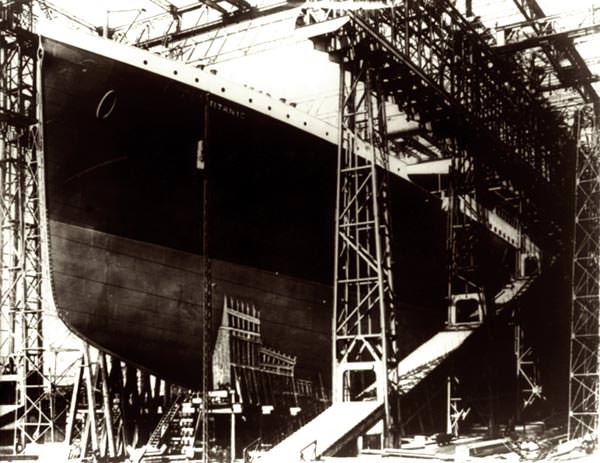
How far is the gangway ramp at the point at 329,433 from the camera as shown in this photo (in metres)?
10.7

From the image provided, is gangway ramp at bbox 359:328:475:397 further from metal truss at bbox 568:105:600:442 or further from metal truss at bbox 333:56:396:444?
metal truss at bbox 568:105:600:442

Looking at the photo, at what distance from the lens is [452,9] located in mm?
18438

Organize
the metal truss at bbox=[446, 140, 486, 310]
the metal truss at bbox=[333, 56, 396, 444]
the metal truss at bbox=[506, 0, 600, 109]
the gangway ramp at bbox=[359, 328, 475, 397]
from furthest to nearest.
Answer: the metal truss at bbox=[506, 0, 600, 109]
the metal truss at bbox=[446, 140, 486, 310]
the gangway ramp at bbox=[359, 328, 475, 397]
the metal truss at bbox=[333, 56, 396, 444]

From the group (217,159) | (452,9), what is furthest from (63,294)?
(452,9)

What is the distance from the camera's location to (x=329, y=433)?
11.4 meters

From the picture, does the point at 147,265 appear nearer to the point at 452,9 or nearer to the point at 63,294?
the point at 63,294

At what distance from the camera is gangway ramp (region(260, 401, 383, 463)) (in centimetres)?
1066

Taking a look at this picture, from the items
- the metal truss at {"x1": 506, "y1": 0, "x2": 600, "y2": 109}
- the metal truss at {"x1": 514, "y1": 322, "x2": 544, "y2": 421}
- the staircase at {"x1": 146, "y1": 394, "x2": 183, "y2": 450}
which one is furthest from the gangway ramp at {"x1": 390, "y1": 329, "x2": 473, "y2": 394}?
the metal truss at {"x1": 506, "y1": 0, "x2": 600, "y2": 109}

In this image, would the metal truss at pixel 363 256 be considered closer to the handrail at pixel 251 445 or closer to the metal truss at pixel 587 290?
the handrail at pixel 251 445

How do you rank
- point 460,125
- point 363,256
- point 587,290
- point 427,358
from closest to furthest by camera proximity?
point 363,256, point 427,358, point 587,290, point 460,125

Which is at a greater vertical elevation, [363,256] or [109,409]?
[363,256]

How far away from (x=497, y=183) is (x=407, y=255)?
148 inches

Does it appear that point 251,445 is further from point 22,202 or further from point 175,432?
point 22,202

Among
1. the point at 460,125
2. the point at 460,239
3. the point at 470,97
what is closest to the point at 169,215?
the point at 460,239
